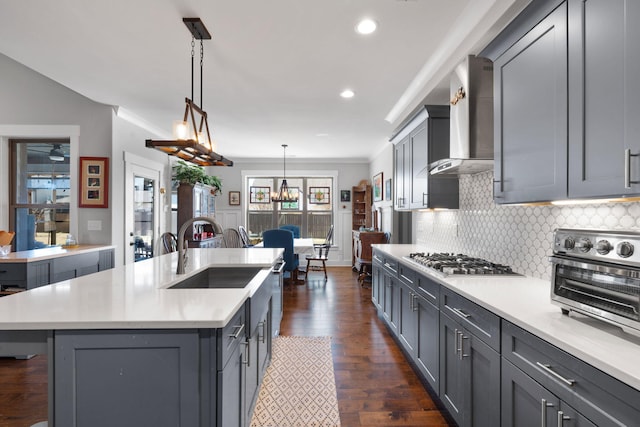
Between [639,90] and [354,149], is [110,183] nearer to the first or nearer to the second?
[354,149]

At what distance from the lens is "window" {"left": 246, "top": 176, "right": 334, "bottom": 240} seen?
26.7ft

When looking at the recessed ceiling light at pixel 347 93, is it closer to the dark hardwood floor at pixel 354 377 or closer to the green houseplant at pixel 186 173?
the dark hardwood floor at pixel 354 377

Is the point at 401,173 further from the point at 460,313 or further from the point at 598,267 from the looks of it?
the point at 598,267

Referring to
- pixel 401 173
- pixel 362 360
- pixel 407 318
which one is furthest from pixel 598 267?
pixel 401 173

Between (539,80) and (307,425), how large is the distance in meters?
2.30

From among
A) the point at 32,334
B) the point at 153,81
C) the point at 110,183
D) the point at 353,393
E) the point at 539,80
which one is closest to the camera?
the point at 32,334

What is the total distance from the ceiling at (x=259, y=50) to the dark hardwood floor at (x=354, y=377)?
2.52 m

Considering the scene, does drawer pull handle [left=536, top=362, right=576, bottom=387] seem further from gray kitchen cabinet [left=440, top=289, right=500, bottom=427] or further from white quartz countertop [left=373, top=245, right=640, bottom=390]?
gray kitchen cabinet [left=440, top=289, right=500, bottom=427]

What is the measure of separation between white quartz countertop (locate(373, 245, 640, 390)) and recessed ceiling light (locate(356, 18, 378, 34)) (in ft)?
5.87

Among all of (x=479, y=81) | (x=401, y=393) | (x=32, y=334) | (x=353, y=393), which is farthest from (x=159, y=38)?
(x=401, y=393)

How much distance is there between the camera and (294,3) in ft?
6.83

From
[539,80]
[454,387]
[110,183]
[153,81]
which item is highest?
[153,81]

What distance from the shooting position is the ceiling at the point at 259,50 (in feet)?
7.02

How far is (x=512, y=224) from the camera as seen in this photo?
2342mm
